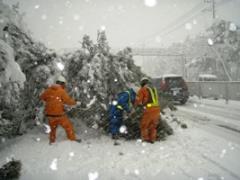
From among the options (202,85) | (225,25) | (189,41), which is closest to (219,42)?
(225,25)

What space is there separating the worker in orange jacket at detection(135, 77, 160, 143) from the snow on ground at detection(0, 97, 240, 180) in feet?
0.99

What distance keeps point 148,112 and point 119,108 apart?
0.82 metres

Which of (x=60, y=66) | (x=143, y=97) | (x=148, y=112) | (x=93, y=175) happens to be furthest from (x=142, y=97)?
(x=60, y=66)

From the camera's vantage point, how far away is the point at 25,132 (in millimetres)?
8469

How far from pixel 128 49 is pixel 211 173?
524 cm

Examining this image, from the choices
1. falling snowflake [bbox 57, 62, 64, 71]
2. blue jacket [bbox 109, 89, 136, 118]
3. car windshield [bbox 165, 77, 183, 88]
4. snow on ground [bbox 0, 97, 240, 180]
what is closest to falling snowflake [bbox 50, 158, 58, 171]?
snow on ground [bbox 0, 97, 240, 180]

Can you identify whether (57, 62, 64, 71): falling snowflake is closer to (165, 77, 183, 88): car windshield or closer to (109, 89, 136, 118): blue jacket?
(109, 89, 136, 118): blue jacket

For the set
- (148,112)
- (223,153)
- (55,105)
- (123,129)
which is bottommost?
(223,153)

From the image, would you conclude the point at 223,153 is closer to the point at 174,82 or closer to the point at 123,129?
the point at 123,129

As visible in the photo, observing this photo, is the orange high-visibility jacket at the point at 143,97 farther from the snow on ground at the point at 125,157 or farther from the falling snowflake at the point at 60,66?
the falling snowflake at the point at 60,66

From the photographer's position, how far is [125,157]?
6594 mm

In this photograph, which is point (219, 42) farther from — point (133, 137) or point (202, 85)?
point (133, 137)

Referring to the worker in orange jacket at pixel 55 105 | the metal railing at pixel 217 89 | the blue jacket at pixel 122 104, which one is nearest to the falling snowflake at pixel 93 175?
the worker in orange jacket at pixel 55 105

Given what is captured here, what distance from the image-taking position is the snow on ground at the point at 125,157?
18.5ft
